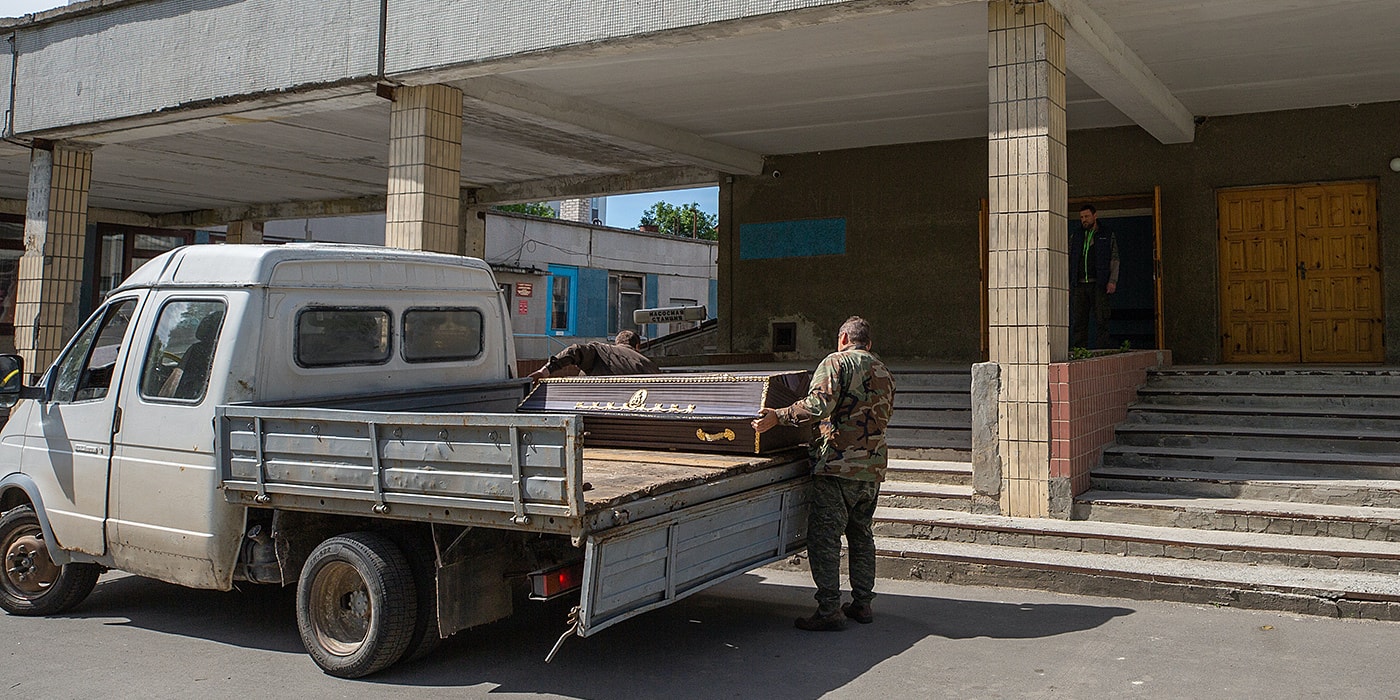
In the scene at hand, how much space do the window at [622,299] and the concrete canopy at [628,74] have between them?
14640mm

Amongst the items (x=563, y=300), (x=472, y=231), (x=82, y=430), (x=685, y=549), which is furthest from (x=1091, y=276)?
(x=563, y=300)

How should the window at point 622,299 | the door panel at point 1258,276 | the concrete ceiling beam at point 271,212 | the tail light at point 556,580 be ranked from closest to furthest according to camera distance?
the tail light at point 556,580, the door panel at point 1258,276, the concrete ceiling beam at point 271,212, the window at point 622,299

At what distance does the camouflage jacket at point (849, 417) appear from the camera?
5793mm

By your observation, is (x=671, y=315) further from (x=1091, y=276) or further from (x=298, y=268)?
(x=298, y=268)

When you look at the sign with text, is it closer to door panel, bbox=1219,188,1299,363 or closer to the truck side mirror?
door panel, bbox=1219,188,1299,363

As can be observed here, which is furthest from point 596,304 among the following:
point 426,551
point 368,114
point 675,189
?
point 426,551

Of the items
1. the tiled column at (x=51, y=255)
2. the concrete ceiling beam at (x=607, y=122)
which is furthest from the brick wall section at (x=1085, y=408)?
the tiled column at (x=51, y=255)

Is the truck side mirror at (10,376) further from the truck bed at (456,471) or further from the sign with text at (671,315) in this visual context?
the sign with text at (671,315)

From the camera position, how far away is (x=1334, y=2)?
324 inches

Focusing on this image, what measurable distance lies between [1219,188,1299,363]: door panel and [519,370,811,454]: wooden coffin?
26.1 feet

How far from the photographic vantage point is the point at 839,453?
19.1 ft

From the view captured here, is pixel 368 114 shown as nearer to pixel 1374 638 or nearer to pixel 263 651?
pixel 263 651

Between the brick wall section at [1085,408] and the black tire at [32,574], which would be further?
the brick wall section at [1085,408]

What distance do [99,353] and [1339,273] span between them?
1188 centimetres
